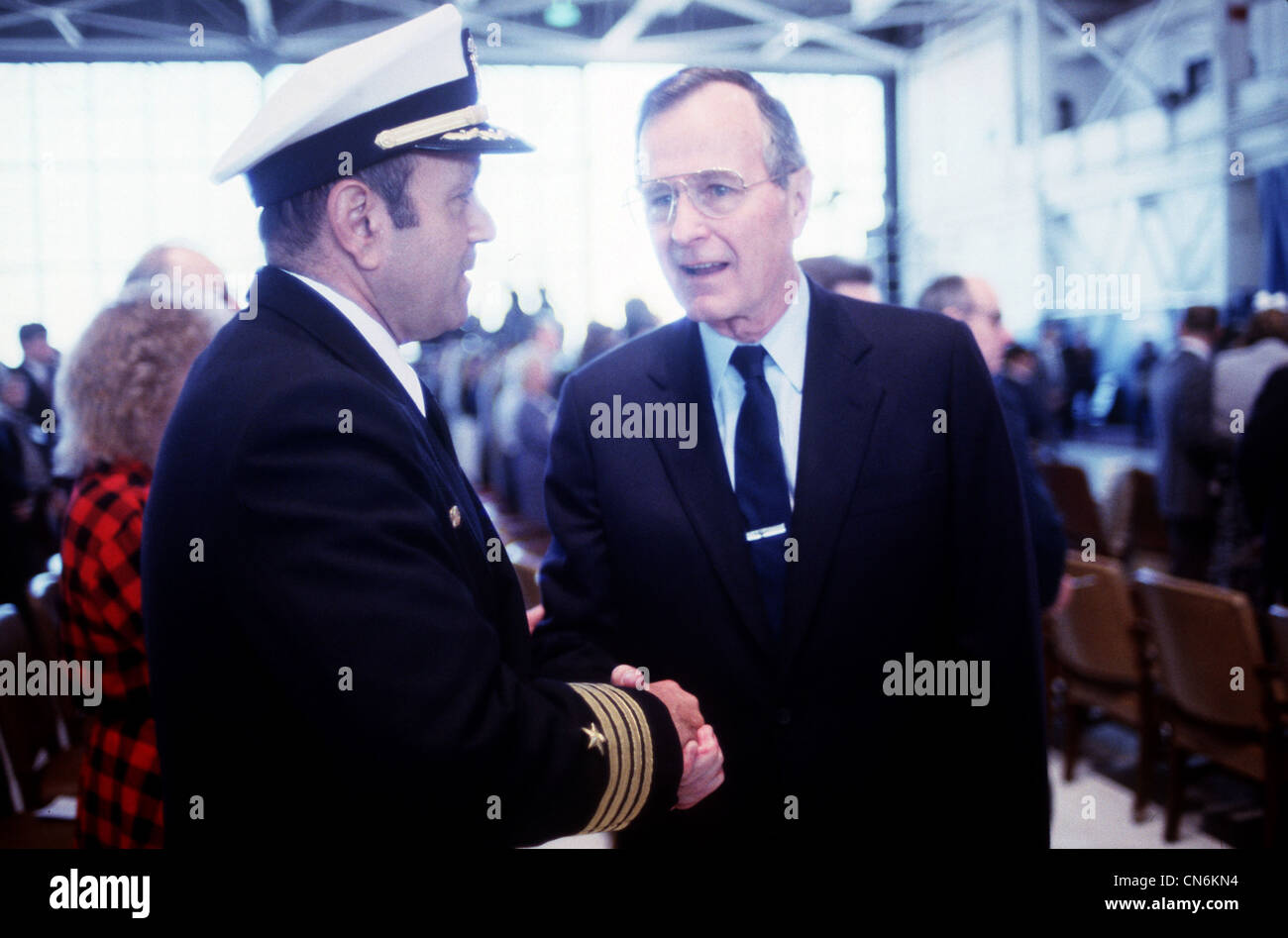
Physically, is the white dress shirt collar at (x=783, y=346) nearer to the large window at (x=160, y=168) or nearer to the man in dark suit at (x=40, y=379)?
the man in dark suit at (x=40, y=379)

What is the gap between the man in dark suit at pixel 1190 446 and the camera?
15.6 ft

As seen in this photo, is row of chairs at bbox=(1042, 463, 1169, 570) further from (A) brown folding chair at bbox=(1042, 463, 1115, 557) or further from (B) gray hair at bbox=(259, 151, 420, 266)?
(B) gray hair at bbox=(259, 151, 420, 266)

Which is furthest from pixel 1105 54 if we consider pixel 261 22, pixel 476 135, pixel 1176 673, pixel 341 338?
pixel 341 338

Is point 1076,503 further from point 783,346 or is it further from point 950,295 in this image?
point 783,346

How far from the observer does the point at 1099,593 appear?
11.6ft

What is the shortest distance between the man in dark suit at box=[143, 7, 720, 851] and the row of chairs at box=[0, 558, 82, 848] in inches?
58.1

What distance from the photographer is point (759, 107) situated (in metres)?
1.58

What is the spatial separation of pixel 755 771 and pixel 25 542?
4.58 m

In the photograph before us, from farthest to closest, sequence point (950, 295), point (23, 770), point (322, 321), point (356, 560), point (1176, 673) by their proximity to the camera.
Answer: point (1176, 673) → point (950, 295) → point (23, 770) → point (322, 321) → point (356, 560)

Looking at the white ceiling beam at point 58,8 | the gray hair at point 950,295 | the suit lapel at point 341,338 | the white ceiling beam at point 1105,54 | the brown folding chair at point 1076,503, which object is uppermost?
the white ceiling beam at point 1105,54

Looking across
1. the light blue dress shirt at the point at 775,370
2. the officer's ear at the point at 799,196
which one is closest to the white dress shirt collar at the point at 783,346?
the light blue dress shirt at the point at 775,370

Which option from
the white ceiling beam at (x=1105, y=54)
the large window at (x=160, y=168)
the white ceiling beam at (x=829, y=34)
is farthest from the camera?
the white ceiling beam at (x=1105, y=54)

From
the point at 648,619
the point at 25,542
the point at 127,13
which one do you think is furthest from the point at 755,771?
the point at 127,13

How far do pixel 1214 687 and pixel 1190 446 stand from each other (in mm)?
2113
